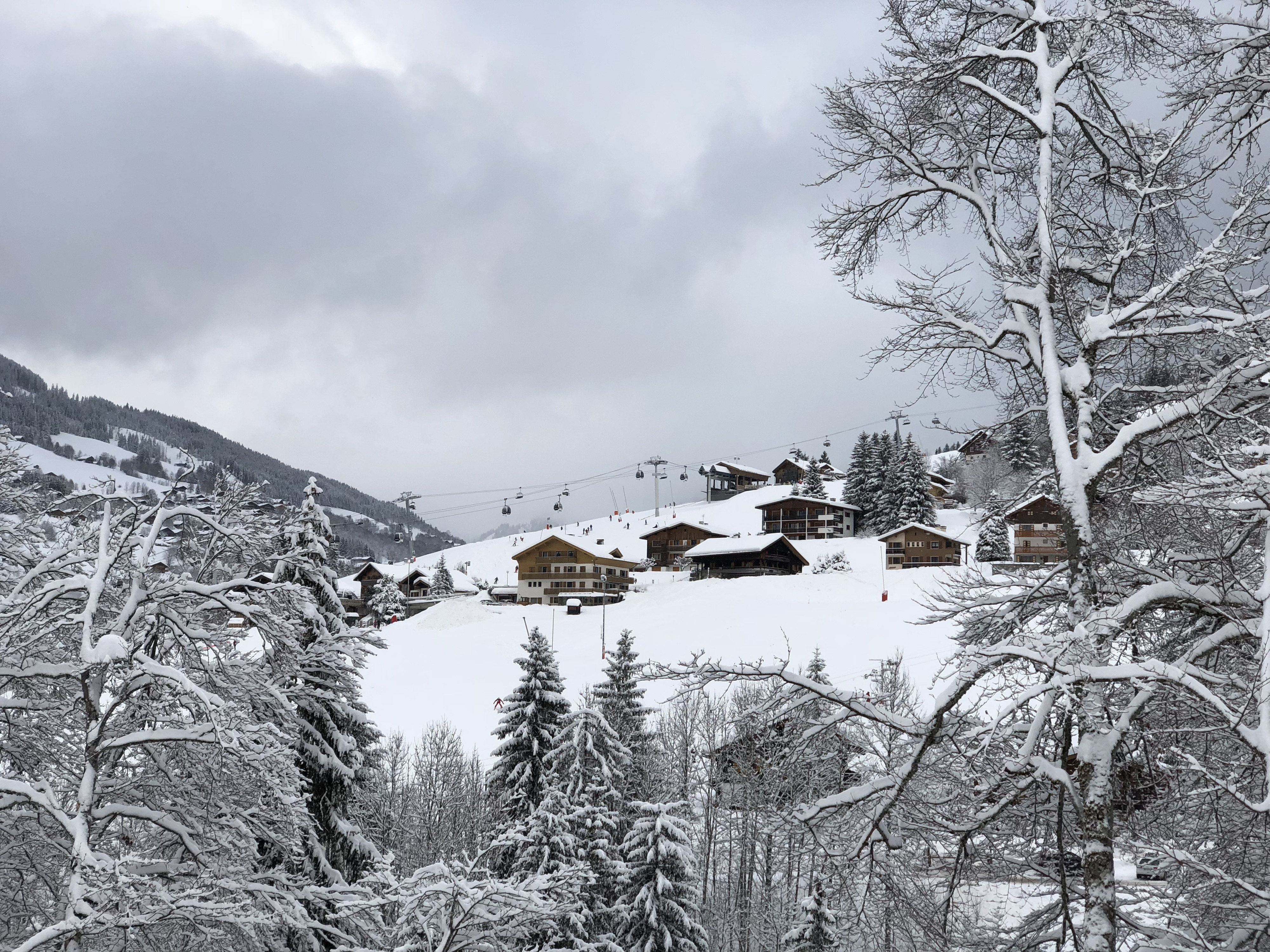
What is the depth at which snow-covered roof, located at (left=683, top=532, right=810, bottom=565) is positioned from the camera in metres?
72.6

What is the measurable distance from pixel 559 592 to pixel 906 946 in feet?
223

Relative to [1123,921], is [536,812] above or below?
below

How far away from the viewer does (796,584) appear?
6200 cm

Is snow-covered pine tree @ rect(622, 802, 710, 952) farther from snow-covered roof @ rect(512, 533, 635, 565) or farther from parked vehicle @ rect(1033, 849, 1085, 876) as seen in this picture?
snow-covered roof @ rect(512, 533, 635, 565)

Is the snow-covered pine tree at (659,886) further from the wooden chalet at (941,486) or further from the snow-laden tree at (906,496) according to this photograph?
the wooden chalet at (941,486)

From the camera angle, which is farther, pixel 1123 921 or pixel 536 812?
pixel 536 812

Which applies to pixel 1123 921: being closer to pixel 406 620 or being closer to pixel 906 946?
pixel 906 946

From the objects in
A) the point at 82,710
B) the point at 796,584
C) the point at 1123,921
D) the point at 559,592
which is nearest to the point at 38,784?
the point at 82,710

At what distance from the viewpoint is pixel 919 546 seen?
74.0 meters

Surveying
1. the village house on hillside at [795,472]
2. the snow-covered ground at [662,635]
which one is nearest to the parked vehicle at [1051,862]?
the snow-covered ground at [662,635]

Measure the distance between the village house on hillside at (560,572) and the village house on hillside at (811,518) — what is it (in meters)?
24.1

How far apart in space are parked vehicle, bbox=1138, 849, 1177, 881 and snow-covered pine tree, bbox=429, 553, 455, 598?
81962 millimetres

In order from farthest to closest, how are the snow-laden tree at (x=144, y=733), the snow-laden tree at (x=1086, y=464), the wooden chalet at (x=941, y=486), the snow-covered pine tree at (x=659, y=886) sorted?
the wooden chalet at (x=941, y=486), the snow-covered pine tree at (x=659, y=886), the snow-laden tree at (x=144, y=733), the snow-laden tree at (x=1086, y=464)

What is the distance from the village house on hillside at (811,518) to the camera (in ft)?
302
